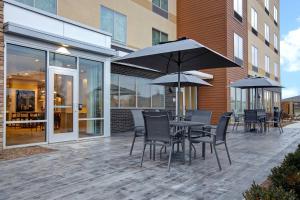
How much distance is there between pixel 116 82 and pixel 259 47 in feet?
55.5

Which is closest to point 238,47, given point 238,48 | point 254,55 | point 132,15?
point 238,48

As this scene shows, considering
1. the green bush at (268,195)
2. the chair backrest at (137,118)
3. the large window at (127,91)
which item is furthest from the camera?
the large window at (127,91)

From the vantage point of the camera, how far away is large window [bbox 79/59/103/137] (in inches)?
361

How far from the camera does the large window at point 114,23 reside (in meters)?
11.8

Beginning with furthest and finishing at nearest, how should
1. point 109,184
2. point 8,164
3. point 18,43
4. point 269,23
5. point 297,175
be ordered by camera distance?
point 269,23
point 18,43
point 8,164
point 109,184
point 297,175

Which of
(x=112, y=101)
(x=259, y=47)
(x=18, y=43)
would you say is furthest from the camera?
(x=259, y=47)

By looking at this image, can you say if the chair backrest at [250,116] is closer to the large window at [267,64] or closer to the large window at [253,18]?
the large window at [253,18]

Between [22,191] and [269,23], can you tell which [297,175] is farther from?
[269,23]

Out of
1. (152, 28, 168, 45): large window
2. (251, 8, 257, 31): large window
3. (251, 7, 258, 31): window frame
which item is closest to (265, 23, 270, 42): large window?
(251, 7, 258, 31): window frame

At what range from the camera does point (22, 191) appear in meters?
3.80

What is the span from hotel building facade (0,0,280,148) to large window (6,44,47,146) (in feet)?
0.09

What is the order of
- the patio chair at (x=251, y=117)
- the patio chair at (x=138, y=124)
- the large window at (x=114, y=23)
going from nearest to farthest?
the patio chair at (x=138, y=124) → the patio chair at (x=251, y=117) → the large window at (x=114, y=23)

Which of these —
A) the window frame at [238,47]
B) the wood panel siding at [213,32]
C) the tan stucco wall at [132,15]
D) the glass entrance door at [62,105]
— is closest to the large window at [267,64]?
the window frame at [238,47]

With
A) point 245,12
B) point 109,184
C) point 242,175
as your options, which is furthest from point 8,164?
point 245,12
